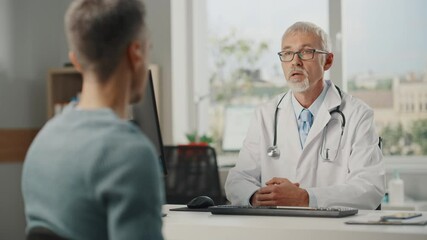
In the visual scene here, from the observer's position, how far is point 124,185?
3.75ft

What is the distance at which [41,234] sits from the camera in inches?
48.3

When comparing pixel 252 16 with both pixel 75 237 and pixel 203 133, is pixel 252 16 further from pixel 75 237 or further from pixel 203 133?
pixel 75 237

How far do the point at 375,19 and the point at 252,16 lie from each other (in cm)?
90

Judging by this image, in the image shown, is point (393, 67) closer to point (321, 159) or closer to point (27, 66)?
point (321, 159)

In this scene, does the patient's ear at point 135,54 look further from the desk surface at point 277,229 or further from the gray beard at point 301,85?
the gray beard at point 301,85

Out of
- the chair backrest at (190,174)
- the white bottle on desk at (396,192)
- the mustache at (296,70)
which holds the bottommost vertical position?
the white bottle on desk at (396,192)

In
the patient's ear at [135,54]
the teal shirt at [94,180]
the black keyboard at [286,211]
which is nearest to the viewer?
the teal shirt at [94,180]

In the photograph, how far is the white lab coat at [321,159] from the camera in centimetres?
289

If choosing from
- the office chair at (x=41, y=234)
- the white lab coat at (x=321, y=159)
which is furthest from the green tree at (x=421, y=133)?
the office chair at (x=41, y=234)

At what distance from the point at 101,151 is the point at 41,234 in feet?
0.59

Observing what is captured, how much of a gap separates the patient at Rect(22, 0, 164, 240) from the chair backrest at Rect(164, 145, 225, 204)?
268 cm

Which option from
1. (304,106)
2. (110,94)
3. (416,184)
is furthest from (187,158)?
(110,94)

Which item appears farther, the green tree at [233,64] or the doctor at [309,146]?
the green tree at [233,64]

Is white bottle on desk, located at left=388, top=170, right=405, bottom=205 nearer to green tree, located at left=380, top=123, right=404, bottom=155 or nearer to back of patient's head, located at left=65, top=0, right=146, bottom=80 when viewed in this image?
green tree, located at left=380, top=123, right=404, bottom=155
